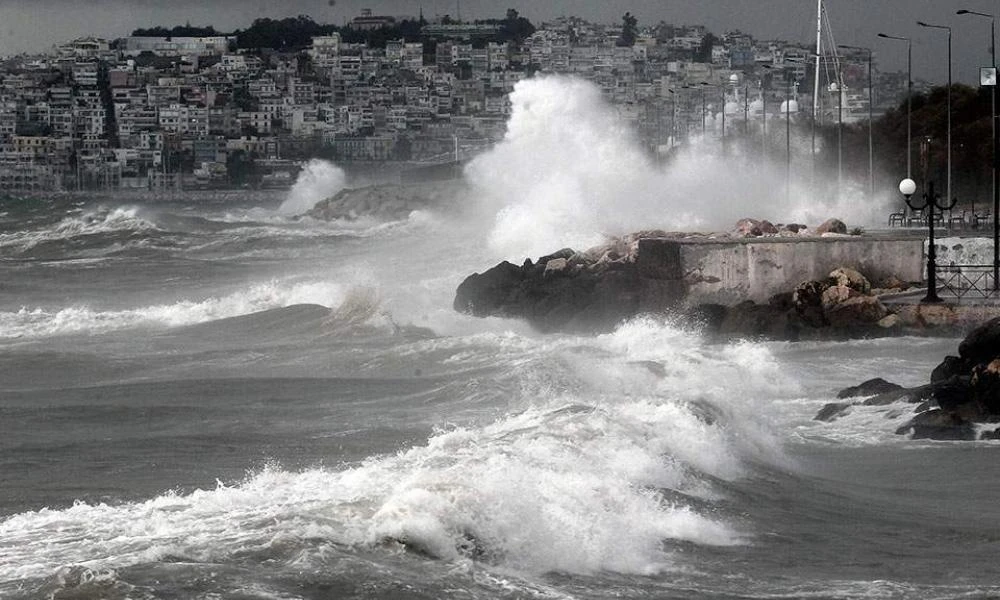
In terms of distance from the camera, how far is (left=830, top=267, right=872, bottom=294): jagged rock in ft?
79.2

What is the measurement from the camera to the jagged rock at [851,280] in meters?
24.1

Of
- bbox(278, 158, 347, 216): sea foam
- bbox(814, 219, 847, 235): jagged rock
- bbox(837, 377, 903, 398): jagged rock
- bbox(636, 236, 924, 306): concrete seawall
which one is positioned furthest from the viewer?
bbox(278, 158, 347, 216): sea foam

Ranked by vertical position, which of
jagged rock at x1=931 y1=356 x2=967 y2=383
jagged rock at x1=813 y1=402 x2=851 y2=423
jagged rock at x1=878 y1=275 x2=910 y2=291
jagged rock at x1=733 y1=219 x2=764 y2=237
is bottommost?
jagged rock at x1=813 y1=402 x2=851 y2=423

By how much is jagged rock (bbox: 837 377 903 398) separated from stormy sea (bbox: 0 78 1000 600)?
1.01ft

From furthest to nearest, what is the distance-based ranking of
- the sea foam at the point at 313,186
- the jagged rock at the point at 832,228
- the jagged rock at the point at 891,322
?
1. the sea foam at the point at 313,186
2. the jagged rock at the point at 832,228
3. the jagged rock at the point at 891,322

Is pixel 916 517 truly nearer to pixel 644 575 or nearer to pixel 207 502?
pixel 644 575

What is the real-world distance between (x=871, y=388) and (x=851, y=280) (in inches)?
283

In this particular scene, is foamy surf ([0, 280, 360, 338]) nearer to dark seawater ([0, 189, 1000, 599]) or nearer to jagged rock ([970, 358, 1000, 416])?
dark seawater ([0, 189, 1000, 599])

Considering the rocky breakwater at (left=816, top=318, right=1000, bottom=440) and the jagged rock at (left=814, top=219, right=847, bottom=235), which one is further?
the jagged rock at (left=814, top=219, right=847, bottom=235)

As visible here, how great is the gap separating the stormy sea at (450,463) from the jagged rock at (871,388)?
1.01ft

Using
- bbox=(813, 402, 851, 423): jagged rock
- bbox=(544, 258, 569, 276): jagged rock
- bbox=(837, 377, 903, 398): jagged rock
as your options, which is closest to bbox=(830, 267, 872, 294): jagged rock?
bbox=(544, 258, 569, 276): jagged rock

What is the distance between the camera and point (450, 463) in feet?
39.1

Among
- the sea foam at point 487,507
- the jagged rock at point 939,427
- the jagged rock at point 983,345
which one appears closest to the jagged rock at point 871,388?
the jagged rock at point 983,345

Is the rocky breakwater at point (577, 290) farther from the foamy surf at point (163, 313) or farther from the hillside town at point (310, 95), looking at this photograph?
the hillside town at point (310, 95)
